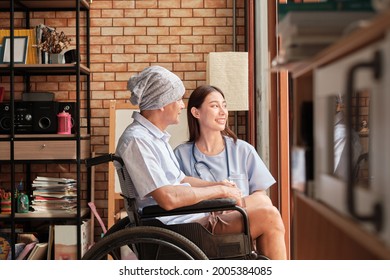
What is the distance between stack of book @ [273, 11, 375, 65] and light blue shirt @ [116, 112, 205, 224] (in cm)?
142

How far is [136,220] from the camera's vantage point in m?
1.96

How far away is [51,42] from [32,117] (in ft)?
1.54

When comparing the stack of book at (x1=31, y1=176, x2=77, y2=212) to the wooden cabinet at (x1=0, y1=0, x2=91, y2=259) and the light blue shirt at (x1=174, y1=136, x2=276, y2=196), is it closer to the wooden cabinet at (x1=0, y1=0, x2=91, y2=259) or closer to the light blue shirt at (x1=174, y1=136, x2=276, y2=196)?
the wooden cabinet at (x1=0, y1=0, x2=91, y2=259)

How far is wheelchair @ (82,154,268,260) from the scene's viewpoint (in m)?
1.82

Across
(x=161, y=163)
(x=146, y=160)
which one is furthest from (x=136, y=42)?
(x=146, y=160)

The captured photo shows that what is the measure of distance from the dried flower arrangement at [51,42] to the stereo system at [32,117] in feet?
1.06

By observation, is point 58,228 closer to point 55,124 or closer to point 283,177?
point 55,124

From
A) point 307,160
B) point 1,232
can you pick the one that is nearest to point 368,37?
point 307,160

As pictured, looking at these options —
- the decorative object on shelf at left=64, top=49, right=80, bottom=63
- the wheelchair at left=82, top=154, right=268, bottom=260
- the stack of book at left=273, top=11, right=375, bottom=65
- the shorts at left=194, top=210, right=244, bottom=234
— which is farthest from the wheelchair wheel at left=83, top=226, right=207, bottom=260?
the decorative object on shelf at left=64, top=49, right=80, bottom=63

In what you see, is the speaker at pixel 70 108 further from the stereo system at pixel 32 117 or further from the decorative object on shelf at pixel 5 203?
the decorative object on shelf at pixel 5 203

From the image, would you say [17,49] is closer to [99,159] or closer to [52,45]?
[52,45]

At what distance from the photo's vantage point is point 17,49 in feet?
12.7

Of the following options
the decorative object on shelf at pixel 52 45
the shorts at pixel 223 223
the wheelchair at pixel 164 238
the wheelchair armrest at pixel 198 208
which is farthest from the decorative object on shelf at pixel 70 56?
the wheelchair armrest at pixel 198 208

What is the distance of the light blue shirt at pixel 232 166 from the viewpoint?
8.73 feet
